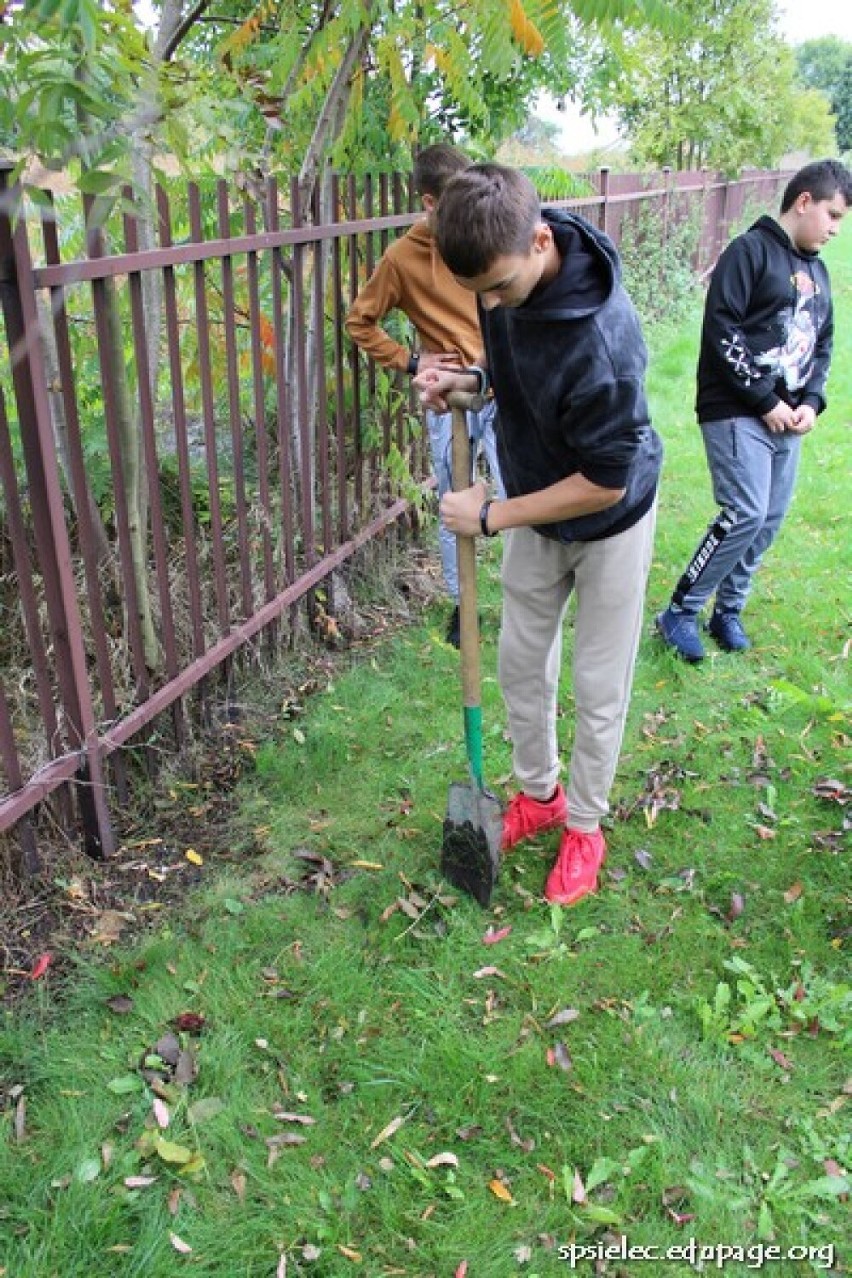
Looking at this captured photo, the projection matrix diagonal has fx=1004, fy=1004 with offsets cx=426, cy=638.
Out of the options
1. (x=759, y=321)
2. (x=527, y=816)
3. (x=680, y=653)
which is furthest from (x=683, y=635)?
(x=527, y=816)

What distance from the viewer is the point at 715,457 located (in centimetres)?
423

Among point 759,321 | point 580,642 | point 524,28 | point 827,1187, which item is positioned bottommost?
point 827,1187

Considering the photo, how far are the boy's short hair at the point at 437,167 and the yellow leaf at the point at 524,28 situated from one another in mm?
457

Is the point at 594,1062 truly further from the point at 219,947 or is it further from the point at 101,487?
the point at 101,487

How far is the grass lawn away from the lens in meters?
2.10

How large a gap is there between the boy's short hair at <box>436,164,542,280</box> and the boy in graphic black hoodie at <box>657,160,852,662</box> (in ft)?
6.92

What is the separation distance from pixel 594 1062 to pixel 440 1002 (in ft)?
1.40

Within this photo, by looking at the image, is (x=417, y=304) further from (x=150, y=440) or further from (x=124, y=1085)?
(x=124, y=1085)

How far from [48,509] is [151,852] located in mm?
1153

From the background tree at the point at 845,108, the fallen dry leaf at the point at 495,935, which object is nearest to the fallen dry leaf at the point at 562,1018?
the fallen dry leaf at the point at 495,935

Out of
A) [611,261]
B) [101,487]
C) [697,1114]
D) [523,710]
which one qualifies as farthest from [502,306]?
[101,487]

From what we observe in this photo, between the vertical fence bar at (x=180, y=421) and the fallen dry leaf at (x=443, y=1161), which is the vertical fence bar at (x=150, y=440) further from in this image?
the fallen dry leaf at (x=443, y=1161)

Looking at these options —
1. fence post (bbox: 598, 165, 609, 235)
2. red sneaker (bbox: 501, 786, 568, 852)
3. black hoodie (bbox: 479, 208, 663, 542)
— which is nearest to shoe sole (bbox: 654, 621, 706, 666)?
red sneaker (bbox: 501, 786, 568, 852)

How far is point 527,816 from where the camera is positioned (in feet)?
10.7
